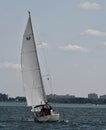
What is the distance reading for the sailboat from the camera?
80.1m

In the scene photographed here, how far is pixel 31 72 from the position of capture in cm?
8075

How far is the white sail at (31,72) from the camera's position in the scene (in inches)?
3155

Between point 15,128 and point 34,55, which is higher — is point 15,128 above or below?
below

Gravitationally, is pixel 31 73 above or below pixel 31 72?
below

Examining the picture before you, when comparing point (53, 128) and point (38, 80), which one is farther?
point (38, 80)

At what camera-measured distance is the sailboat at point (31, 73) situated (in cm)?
8006

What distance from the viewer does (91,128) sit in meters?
72.9

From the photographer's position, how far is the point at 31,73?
80688mm

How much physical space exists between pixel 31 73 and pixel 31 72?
143mm

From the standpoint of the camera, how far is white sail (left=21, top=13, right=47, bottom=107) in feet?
263

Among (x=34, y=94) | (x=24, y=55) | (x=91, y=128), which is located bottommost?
(x=91, y=128)

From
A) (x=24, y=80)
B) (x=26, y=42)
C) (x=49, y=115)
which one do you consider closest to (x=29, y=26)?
(x=26, y=42)

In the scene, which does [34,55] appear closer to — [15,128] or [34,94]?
[34,94]

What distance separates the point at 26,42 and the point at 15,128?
47.1ft
